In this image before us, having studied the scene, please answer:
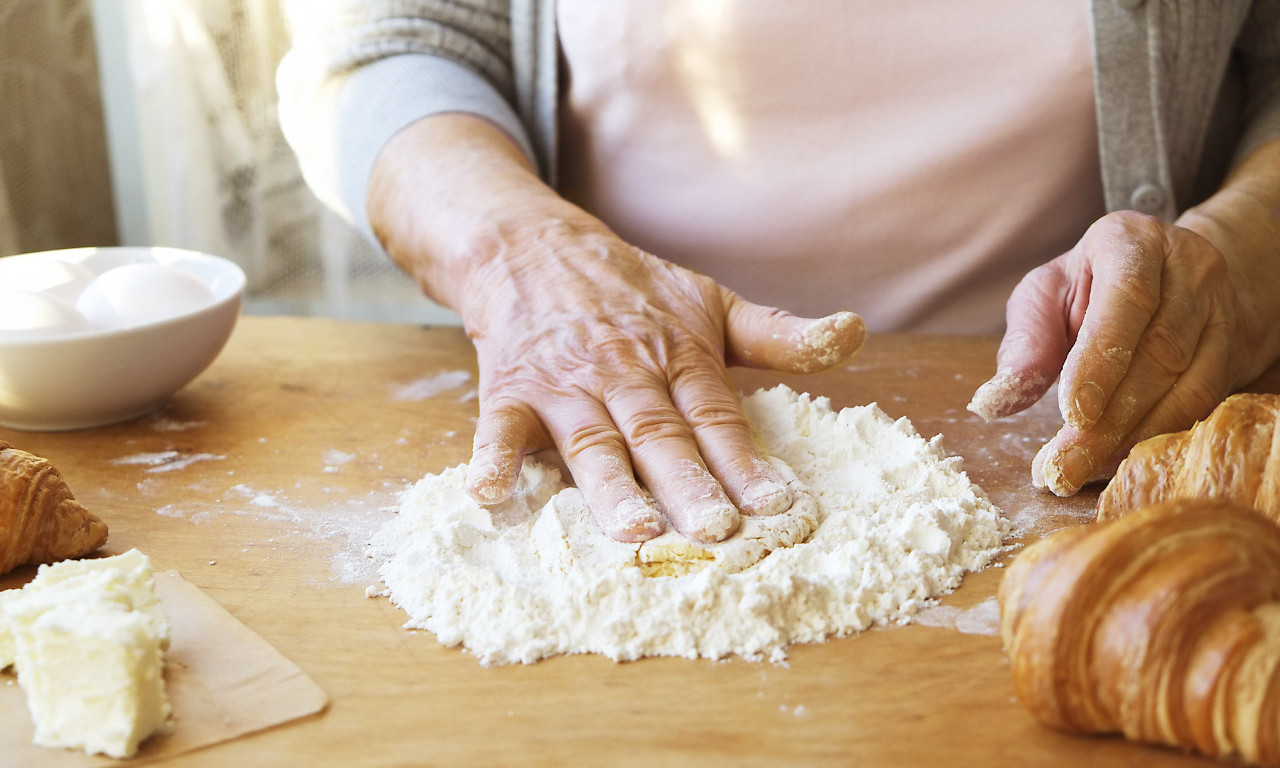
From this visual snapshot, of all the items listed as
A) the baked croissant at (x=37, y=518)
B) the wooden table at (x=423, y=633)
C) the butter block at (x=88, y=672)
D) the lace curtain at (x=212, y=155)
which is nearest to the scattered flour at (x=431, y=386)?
the wooden table at (x=423, y=633)

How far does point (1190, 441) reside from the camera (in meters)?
0.87

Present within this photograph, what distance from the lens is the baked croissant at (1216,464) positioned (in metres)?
0.81

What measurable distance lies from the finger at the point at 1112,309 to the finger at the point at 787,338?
8.1 inches

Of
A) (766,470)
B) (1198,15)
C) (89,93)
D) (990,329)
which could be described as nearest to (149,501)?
(766,470)

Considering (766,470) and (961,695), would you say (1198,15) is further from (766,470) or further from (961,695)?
(961,695)

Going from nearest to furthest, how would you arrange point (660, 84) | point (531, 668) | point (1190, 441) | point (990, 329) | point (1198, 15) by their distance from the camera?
point (531, 668) → point (1190, 441) → point (1198, 15) → point (660, 84) → point (990, 329)

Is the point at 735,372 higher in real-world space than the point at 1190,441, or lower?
lower

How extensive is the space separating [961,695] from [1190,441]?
1.07 ft

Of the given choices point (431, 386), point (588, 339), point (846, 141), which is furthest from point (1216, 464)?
point (431, 386)

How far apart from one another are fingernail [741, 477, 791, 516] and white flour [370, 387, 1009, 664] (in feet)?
0.12

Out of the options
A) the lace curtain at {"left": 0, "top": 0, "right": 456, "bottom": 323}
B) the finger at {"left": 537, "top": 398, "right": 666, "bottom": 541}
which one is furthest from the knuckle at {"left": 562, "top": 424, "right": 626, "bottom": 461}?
the lace curtain at {"left": 0, "top": 0, "right": 456, "bottom": 323}

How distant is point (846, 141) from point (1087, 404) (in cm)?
61

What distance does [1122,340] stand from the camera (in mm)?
1007

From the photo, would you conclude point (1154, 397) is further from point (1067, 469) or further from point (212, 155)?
point (212, 155)
